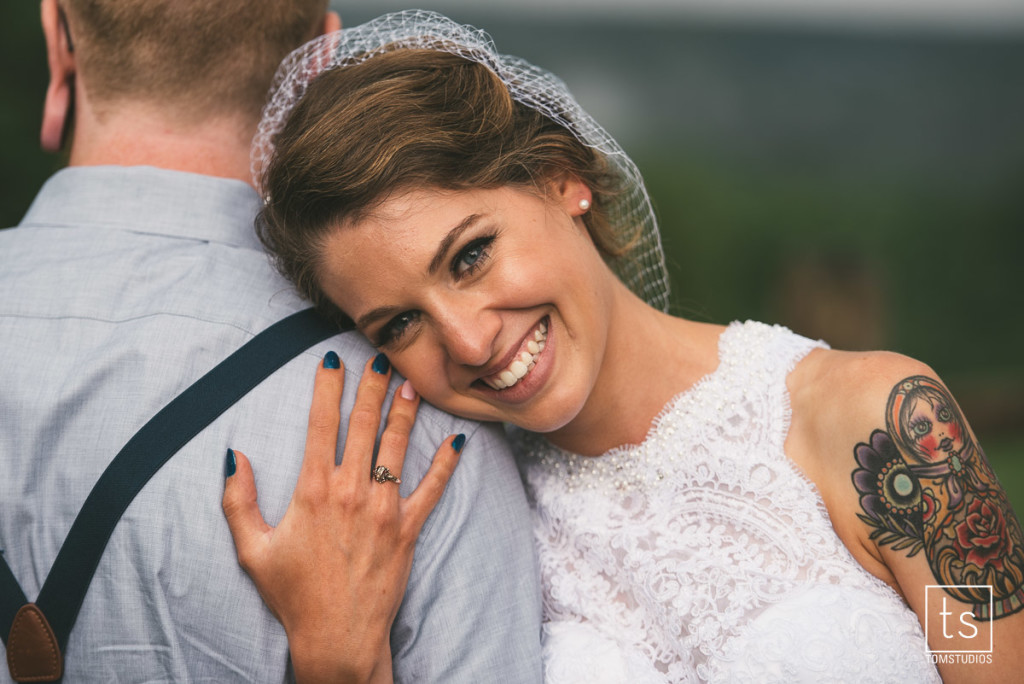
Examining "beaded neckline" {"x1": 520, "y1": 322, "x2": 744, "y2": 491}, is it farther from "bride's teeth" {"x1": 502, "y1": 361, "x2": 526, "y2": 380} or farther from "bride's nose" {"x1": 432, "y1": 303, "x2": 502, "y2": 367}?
"bride's nose" {"x1": 432, "y1": 303, "x2": 502, "y2": 367}

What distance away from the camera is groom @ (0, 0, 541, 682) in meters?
1.75

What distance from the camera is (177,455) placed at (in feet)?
5.84

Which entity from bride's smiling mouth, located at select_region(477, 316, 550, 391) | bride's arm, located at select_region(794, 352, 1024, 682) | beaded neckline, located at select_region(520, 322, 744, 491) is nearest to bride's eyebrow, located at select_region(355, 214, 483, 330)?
bride's smiling mouth, located at select_region(477, 316, 550, 391)

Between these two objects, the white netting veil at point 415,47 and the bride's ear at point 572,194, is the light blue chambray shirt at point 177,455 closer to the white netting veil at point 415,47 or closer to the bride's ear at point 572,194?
the white netting veil at point 415,47

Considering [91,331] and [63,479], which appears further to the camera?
[91,331]

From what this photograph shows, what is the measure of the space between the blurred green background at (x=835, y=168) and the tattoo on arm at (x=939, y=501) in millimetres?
5217

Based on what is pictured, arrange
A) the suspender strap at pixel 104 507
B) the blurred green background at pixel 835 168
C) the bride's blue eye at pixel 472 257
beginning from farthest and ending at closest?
1. the blurred green background at pixel 835 168
2. the bride's blue eye at pixel 472 257
3. the suspender strap at pixel 104 507

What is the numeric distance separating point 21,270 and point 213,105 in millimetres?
643

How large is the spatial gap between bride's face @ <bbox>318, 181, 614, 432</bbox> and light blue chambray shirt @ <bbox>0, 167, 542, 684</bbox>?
0.32 feet

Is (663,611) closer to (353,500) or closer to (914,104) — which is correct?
(353,500)

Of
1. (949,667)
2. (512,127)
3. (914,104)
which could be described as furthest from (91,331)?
(914,104)

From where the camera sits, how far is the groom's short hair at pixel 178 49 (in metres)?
2.27

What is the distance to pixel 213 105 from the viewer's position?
2346 millimetres

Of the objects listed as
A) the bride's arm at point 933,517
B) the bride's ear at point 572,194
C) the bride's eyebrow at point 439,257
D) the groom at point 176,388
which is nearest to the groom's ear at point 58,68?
the groom at point 176,388
